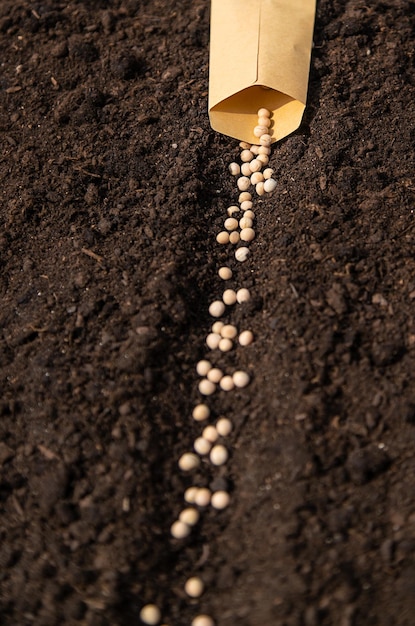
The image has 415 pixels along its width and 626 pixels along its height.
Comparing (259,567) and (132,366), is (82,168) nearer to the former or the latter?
(132,366)

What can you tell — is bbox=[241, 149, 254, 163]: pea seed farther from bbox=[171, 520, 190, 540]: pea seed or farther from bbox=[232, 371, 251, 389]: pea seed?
bbox=[171, 520, 190, 540]: pea seed

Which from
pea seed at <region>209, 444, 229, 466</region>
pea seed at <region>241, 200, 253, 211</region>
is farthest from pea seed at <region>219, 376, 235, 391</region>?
pea seed at <region>241, 200, 253, 211</region>

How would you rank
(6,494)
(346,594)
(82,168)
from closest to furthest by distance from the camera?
(346,594), (6,494), (82,168)

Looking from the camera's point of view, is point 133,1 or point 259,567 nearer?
point 259,567

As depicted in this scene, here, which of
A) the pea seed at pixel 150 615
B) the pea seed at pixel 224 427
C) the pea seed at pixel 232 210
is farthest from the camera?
the pea seed at pixel 232 210

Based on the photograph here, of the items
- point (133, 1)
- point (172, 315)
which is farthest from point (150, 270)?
point (133, 1)

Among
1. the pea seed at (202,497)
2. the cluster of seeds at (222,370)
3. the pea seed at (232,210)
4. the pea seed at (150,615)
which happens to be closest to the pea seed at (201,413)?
the cluster of seeds at (222,370)

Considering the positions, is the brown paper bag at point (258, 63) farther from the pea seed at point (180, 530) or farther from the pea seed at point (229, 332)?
the pea seed at point (180, 530)
